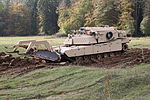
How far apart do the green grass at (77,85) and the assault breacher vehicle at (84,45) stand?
4.10m

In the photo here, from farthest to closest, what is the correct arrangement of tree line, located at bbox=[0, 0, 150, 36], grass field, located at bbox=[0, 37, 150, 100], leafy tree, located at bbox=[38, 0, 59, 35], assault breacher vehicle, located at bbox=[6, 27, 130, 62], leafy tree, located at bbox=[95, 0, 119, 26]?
leafy tree, located at bbox=[38, 0, 59, 35]
tree line, located at bbox=[0, 0, 150, 36]
leafy tree, located at bbox=[95, 0, 119, 26]
assault breacher vehicle, located at bbox=[6, 27, 130, 62]
grass field, located at bbox=[0, 37, 150, 100]

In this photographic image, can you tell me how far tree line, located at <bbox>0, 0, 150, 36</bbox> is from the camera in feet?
208

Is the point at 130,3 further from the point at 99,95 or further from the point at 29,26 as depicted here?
the point at 99,95

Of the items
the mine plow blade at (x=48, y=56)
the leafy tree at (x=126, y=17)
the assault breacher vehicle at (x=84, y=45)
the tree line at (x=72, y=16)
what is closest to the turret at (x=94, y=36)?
the assault breacher vehicle at (x=84, y=45)

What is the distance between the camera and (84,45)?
75.7ft

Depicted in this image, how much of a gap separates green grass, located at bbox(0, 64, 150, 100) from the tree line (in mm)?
45382

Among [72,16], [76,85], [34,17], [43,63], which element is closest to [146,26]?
[72,16]

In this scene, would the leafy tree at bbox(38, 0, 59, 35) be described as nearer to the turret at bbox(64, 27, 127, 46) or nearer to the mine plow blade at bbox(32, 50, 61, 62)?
the turret at bbox(64, 27, 127, 46)

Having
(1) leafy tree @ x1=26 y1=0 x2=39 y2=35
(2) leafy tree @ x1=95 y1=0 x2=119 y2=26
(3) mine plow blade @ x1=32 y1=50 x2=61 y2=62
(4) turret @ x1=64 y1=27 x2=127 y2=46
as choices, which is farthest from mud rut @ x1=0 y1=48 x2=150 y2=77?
(1) leafy tree @ x1=26 y1=0 x2=39 y2=35

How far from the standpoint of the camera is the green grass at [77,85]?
12203 mm

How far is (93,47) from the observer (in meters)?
22.3

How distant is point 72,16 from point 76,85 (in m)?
61.3

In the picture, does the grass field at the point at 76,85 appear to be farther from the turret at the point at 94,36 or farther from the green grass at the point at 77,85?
the turret at the point at 94,36

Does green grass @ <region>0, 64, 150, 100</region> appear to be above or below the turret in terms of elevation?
below
